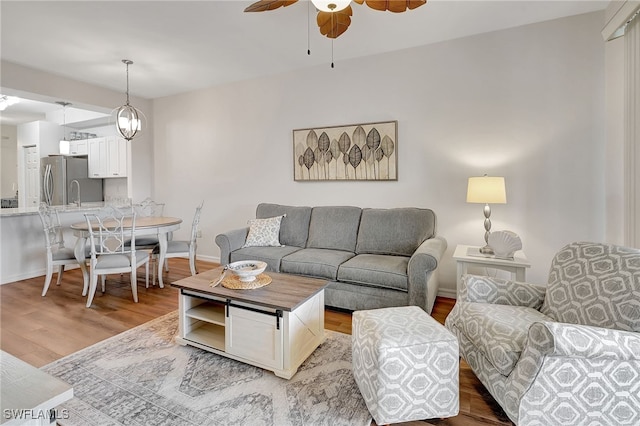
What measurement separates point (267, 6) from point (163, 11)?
1.26m

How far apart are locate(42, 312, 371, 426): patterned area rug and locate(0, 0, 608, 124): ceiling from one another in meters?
2.76

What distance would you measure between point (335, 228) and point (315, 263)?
24.3 inches

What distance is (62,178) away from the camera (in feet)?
18.3

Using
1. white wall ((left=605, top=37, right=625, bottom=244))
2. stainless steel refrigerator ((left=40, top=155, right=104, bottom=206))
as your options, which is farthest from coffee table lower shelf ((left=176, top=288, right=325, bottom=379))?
stainless steel refrigerator ((left=40, top=155, right=104, bottom=206))

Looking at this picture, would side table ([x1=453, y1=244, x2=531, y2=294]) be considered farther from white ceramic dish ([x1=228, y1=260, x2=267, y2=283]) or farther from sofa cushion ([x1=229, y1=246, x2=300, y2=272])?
sofa cushion ([x1=229, y1=246, x2=300, y2=272])

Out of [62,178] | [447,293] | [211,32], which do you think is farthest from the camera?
[62,178]

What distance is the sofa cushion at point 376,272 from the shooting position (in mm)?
2488

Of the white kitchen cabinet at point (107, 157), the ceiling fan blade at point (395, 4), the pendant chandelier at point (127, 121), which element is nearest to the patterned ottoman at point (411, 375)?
the ceiling fan blade at point (395, 4)

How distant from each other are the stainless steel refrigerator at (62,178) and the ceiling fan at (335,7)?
5603 mm

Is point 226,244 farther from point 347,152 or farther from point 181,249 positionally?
point 347,152

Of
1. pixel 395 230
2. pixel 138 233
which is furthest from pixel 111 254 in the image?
pixel 395 230

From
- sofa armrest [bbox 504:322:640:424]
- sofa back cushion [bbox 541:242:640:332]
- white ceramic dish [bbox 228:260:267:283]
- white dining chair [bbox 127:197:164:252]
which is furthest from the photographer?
white dining chair [bbox 127:197:164:252]

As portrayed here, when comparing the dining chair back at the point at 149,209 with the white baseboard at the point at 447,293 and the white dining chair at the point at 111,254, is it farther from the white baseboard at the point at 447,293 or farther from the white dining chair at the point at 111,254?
the white baseboard at the point at 447,293

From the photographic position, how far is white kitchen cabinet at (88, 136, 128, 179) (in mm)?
5430
